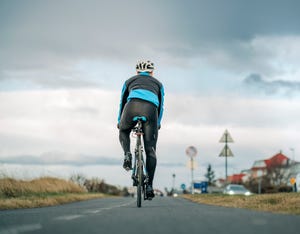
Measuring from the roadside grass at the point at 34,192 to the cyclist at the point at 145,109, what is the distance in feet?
10.0

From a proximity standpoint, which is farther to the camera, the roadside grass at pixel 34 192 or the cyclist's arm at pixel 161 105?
the roadside grass at pixel 34 192

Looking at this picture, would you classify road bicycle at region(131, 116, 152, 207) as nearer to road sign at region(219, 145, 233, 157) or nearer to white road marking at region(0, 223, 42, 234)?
white road marking at region(0, 223, 42, 234)

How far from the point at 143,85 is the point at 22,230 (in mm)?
5459

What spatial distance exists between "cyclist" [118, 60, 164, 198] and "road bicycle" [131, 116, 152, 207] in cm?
8

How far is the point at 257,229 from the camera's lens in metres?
5.21

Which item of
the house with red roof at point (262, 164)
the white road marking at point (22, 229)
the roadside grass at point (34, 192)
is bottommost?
the white road marking at point (22, 229)

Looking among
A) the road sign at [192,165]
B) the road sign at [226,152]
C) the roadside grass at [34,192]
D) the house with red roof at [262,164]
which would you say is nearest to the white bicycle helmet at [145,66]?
the roadside grass at [34,192]

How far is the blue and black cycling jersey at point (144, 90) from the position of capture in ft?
33.1

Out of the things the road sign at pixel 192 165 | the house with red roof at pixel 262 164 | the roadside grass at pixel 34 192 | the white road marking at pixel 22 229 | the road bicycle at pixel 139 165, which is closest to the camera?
the white road marking at pixel 22 229

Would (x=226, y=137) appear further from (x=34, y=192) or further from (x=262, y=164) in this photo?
(x=262, y=164)

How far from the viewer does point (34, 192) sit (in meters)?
18.5

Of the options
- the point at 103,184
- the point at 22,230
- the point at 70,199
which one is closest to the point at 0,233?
the point at 22,230

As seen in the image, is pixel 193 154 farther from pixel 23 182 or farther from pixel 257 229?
pixel 257 229

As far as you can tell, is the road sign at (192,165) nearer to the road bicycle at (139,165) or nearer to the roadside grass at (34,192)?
the roadside grass at (34,192)
